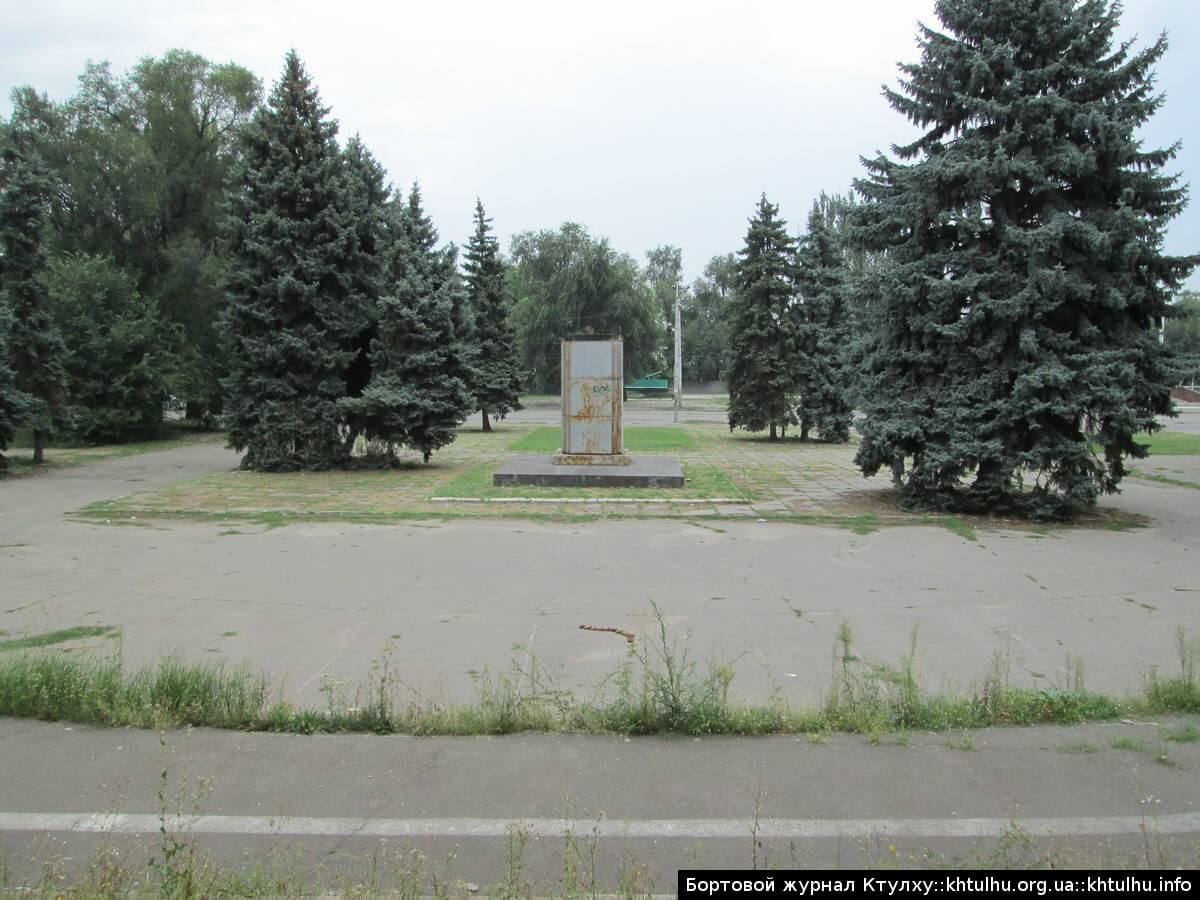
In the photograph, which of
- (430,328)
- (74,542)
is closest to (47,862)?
(74,542)

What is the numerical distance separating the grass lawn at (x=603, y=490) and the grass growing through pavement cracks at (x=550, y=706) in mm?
10067

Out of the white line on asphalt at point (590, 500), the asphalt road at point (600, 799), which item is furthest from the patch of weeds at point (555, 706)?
the white line on asphalt at point (590, 500)

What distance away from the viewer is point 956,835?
3.79 meters

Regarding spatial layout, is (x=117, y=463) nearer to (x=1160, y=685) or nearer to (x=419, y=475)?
(x=419, y=475)

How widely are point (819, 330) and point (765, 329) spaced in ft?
6.20

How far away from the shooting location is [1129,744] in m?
4.75

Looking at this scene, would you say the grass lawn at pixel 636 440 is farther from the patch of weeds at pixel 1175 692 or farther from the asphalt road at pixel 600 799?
the asphalt road at pixel 600 799

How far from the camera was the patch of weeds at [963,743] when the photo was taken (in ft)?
15.6

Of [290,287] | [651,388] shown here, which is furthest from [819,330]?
[651,388]

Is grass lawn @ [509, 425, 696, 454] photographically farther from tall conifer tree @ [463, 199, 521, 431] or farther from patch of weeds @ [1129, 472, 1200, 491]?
patch of weeds @ [1129, 472, 1200, 491]

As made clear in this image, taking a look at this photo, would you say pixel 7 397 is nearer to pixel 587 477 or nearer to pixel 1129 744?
pixel 587 477

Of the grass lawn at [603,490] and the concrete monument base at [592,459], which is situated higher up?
the concrete monument base at [592,459]

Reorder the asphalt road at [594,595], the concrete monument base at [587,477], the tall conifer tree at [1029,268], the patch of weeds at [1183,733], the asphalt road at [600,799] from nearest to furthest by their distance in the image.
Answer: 1. the asphalt road at [600,799]
2. the patch of weeds at [1183,733]
3. the asphalt road at [594,595]
4. the tall conifer tree at [1029,268]
5. the concrete monument base at [587,477]

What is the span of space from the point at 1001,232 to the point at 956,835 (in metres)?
12.3
